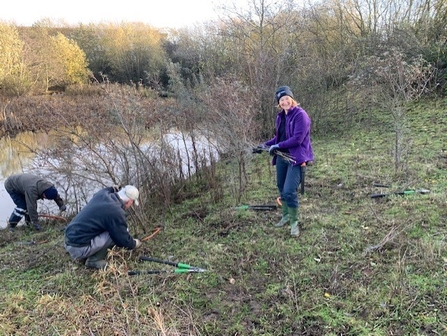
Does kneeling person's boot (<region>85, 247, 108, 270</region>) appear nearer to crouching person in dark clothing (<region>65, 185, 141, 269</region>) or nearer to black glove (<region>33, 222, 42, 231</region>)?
crouching person in dark clothing (<region>65, 185, 141, 269</region>)

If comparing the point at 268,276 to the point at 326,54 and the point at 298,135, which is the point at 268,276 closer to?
the point at 298,135

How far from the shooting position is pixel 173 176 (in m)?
6.21

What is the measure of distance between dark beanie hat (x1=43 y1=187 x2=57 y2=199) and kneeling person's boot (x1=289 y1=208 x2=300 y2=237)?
4.08 m

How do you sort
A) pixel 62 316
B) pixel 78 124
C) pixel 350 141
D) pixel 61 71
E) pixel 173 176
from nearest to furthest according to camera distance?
pixel 62 316, pixel 78 124, pixel 173 176, pixel 350 141, pixel 61 71

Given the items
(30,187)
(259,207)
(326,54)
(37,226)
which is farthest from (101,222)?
(326,54)

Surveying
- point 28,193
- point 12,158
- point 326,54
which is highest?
point 326,54

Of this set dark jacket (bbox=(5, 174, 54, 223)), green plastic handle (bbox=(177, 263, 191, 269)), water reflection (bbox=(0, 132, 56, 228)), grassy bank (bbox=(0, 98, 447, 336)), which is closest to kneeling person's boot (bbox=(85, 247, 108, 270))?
grassy bank (bbox=(0, 98, 447, 336))

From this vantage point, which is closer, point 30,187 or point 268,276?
→ point 268,276

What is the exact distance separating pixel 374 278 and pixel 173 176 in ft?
12.8

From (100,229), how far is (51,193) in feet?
8.96

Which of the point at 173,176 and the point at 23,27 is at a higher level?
the point at 23,27

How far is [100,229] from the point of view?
12.3ft

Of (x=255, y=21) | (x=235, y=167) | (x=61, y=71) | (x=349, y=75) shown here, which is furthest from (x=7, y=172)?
(x=61, y=71)

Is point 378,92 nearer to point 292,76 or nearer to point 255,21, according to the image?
point 292,76
